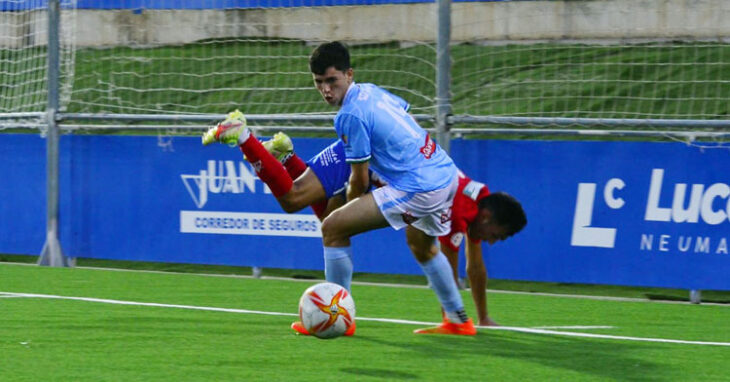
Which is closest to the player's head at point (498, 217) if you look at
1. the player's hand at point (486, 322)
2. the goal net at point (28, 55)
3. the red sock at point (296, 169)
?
the player's hand at point (486, 322)

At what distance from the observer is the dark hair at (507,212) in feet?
25.6

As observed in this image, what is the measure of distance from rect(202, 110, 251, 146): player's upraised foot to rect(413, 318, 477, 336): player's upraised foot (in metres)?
1.59

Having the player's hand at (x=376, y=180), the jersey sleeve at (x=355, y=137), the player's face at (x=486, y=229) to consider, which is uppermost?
the jersey sleeve at (x=355, y=137)

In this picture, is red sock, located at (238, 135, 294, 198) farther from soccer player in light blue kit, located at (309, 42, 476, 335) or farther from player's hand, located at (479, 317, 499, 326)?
player's hand, located at (479, 317, 499, 326)

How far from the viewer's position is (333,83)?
299 inches

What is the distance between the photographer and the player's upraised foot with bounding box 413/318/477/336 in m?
7.86

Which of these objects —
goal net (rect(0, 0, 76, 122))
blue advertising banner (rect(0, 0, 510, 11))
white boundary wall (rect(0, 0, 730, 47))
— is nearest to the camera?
white boundary wall (rect(0, 0, 730, 47))

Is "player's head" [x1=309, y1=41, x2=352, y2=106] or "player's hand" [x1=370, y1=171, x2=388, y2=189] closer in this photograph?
"player's head" [x1=309, y1=41, x2=352, y2=106]

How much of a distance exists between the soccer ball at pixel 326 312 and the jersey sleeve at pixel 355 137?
0.78 metres

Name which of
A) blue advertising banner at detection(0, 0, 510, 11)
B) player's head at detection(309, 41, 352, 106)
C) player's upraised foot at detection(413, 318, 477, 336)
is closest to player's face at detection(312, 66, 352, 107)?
player's head at detection(309, 41, 352, 106)

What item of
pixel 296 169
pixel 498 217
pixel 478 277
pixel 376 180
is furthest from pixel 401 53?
pixel 498 217

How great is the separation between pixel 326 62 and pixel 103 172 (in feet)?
18.4

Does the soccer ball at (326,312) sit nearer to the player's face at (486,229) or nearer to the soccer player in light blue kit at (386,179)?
the soccer player in light blue kit at (386,179)

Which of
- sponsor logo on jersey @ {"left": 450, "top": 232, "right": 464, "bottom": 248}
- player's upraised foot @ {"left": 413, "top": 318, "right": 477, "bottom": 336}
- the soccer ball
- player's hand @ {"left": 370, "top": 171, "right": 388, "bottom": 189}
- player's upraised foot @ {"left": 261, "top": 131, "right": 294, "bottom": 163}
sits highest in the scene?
player's upraised foot @ {"left": 261, "top": 131, "right": 294, "bottom": 163}
